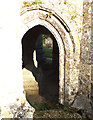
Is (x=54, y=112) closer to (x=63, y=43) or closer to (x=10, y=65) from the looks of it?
(x=63, y=43)

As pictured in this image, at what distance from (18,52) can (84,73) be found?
12.5 ft

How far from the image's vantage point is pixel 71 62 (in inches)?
227

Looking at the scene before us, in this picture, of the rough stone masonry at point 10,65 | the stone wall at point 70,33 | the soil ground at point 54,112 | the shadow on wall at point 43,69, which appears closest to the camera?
the rough stone masonry at point 10,65

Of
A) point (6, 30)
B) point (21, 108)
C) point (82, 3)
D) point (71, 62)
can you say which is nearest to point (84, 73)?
point (71, 62)

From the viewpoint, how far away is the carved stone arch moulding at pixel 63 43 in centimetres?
527

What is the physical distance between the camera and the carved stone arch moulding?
5.27 metres

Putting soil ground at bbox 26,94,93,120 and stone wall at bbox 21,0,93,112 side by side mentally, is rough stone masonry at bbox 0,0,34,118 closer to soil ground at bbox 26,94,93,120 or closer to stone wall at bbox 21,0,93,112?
stone wall at bbox 21,0,93,112

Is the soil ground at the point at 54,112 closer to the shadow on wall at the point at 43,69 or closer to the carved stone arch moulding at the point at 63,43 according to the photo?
the carved stone arch moulding at the point at 63,43

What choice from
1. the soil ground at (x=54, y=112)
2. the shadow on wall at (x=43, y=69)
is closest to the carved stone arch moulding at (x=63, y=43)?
the soil ground at (x=54, y=112)

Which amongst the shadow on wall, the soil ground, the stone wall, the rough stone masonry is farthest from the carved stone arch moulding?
the rough stone masonry

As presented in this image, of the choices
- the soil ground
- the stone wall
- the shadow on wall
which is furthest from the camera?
the shadow on wall

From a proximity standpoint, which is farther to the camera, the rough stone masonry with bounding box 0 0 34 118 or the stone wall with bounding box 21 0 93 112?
the stone wall with bounding box 21 0 93 112

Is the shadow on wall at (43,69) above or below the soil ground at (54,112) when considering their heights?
above

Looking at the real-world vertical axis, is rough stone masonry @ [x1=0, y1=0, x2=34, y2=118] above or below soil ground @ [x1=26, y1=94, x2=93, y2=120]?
above
